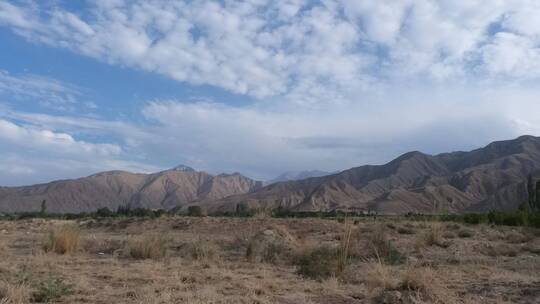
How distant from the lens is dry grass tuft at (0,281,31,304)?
27.5 ft

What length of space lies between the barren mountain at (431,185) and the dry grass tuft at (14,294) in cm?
7990

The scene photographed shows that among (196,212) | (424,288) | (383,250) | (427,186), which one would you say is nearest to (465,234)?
(383,250)

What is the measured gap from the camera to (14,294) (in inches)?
338

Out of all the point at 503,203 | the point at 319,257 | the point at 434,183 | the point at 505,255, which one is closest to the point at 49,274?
the point at 319,257

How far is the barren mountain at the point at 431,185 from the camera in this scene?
11837 cm

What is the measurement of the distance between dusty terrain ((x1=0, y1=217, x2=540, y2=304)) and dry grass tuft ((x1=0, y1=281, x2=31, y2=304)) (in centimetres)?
2

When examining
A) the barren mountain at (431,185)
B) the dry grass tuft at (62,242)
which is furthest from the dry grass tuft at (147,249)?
the barren mountain at (431,185)

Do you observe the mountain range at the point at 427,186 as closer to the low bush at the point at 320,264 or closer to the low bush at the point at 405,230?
the low bush at the point at 405,230

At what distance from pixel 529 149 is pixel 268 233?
16539cm

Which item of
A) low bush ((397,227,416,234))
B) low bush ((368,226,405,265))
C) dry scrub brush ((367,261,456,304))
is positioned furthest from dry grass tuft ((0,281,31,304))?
low bush ((397,227,416,234))

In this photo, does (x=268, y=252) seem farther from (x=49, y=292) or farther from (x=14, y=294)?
(x=14, y=294)

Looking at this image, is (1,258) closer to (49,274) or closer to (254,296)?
(49,274)

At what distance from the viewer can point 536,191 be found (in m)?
50.8

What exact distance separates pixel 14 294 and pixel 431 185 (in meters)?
140
